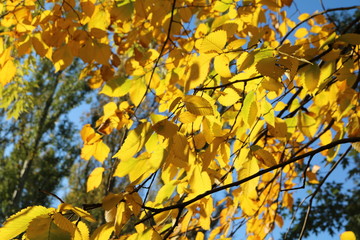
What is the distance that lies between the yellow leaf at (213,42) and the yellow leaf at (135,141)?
19cm

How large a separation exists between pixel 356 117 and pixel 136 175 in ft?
3.07

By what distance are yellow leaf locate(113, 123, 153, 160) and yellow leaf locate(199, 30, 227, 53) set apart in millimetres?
188

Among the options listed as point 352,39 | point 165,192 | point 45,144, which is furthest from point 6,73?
point 45,144

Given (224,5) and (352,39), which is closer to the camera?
(352,39)

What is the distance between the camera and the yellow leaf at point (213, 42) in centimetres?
71

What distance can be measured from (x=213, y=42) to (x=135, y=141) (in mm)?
248

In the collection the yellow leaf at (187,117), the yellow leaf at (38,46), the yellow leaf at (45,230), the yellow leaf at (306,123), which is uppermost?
the yellow leaf at (38,46)

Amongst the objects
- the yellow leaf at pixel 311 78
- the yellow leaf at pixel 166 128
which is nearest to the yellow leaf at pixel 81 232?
the yellow leaf at pixel 166 128

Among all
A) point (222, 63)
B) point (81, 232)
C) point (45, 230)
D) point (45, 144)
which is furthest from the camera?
point (45, 144)

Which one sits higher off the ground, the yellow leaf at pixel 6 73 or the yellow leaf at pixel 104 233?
the yellow leaf at pixel 6 73

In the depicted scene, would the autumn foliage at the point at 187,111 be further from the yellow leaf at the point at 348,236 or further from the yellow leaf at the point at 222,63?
the yellow leaf at the point at 348,236

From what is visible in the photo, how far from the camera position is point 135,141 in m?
0.68

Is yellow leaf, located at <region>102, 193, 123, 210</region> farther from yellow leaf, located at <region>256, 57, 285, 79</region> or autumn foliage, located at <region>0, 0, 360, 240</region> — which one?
yellow leaf, located at <region>256, 57, 285, 79</region>

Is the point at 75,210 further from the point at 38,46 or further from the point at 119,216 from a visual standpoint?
the point at 38,46
